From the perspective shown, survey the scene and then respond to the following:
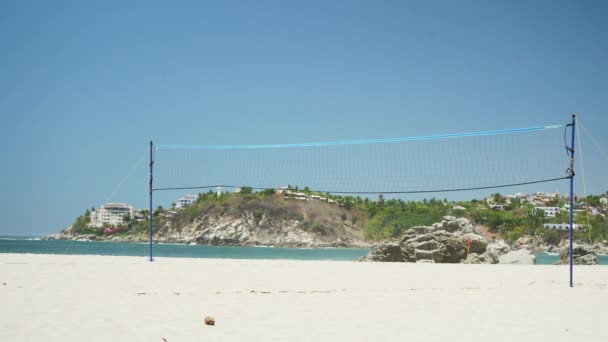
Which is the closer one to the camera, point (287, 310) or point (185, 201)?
point (287, 310)

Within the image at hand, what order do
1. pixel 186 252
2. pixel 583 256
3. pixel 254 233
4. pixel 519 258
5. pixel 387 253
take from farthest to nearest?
pixel 254 233 → pixel 186 252 → pixel 387 253 → pixel 583 256 → pixel 519 258

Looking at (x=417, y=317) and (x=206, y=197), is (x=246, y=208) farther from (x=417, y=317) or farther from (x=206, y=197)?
(x=417, y=317)

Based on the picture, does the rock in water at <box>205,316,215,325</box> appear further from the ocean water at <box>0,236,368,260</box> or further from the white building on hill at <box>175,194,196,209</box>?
the white building on hill at <box>175,194,196,209</box>

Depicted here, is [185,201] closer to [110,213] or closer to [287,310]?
[110,213]

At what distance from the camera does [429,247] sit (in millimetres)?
22156

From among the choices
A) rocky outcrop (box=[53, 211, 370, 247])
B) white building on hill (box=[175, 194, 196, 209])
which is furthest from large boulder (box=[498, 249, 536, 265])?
white building on hill (box=[175, 194, 196, 209])

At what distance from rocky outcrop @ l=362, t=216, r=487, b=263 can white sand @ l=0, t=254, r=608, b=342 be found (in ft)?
38.0

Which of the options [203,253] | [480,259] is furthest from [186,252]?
[480,259]

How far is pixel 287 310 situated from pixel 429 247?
16.7 m

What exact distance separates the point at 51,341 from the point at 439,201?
8546 cm

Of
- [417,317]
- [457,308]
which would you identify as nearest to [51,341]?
[417,317]

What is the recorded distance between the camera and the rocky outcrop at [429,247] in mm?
21766

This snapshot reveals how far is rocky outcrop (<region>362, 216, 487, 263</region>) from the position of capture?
21.8m

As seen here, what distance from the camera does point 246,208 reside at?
107 metres
